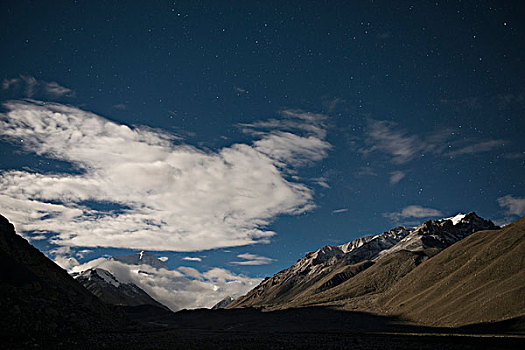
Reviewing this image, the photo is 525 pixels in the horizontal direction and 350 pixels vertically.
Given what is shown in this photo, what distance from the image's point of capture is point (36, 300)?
134 feet

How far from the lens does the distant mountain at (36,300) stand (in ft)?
113

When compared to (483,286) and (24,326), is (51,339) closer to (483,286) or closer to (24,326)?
(24,326)

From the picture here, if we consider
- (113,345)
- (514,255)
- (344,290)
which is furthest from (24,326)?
(344,290)

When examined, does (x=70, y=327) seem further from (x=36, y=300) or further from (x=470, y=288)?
(x=470, y=288)

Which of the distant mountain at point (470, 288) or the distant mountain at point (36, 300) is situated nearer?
the distant mountain at point (36, 300)

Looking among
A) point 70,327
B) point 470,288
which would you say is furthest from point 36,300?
point 470,288

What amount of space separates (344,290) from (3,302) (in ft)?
554

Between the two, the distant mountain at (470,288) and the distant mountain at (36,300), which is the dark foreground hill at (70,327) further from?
the distant mountain at (470,288)

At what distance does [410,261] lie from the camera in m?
190

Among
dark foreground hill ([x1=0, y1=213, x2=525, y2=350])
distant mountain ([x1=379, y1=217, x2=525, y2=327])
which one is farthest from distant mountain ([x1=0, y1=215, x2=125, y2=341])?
distant mountain ([x1=379, y1=217, x2=525, y2=327])

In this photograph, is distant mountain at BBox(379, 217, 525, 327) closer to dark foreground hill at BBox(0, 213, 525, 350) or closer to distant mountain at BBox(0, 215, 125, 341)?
dark foreground hill at BBox(0, 213, 525, 350)

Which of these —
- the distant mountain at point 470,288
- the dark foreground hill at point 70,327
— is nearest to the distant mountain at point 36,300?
the dark foreground hill at point 70,327

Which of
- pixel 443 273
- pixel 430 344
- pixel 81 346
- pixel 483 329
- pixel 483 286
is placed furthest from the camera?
pixel 443 273

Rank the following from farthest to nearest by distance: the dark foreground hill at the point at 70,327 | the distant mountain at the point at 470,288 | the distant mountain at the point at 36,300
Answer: the distant mountain at the point at 470,288
the distant mountain at the point at 36,300
the dark foreground hill at the point at 70,327
